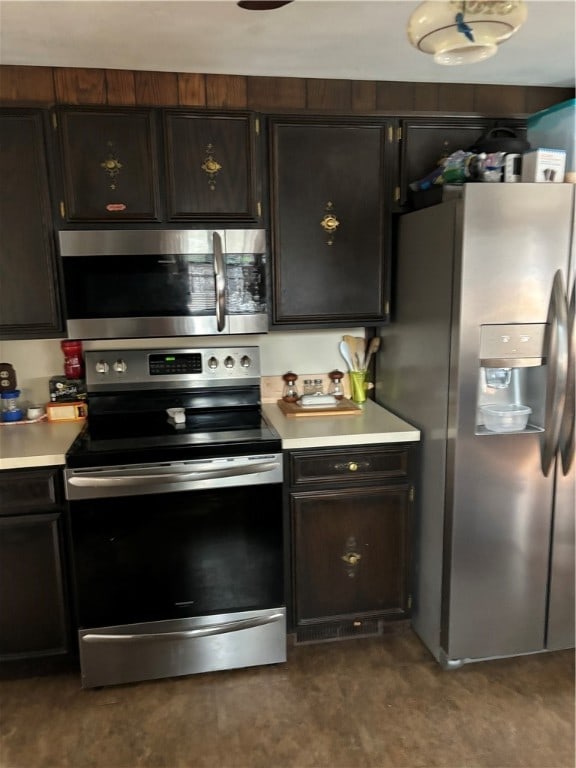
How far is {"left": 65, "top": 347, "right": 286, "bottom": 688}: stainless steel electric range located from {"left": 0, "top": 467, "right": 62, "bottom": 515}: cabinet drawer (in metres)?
0.08

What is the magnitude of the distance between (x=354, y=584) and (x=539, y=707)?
30.4 inches

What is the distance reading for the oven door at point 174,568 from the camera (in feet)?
6.67

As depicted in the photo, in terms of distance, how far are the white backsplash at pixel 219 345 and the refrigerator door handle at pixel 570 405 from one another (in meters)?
1.03

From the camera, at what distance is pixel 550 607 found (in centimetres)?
221

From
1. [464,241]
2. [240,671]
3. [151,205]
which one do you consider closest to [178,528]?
[240,671]

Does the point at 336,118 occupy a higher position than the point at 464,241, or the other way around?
the point at 336,118

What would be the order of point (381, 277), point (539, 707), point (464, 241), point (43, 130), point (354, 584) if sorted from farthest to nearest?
point (381, 277), point (354, 584), point (43, 130), point (539, 707), point (464, 241)

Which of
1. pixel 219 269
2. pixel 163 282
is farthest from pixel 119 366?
pixel 219 269

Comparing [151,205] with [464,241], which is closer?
[464,241]

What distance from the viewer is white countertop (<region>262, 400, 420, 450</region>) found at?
2178mm

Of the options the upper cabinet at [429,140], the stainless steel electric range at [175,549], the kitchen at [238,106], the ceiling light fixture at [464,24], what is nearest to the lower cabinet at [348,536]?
the stainless steel electric range at [175,549]

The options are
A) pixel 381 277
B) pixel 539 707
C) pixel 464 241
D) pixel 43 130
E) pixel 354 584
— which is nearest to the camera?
pixel 464 241

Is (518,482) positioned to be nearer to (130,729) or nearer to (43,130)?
(130,729)

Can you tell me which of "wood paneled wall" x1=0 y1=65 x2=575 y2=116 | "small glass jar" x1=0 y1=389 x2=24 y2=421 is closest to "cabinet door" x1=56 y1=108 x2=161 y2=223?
"wood paneled wall" x1=0 y1=65 x2=575 y2=116
